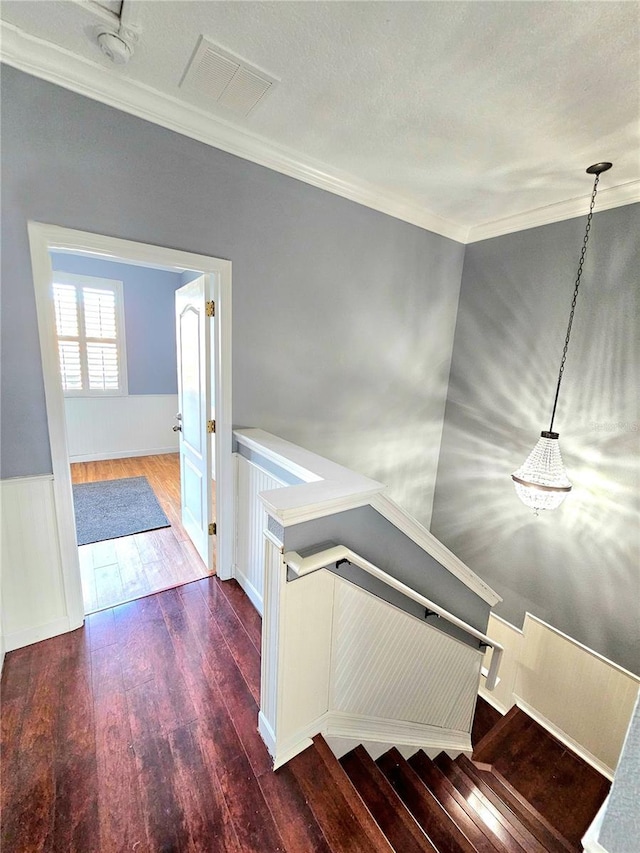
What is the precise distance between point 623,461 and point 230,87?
10.7 feet

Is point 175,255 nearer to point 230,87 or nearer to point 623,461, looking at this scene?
point 230,87

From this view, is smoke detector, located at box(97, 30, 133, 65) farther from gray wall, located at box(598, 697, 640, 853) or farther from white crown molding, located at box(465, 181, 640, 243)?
white crown molding, located at box(465, 181, 640, 243)

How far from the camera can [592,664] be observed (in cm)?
268

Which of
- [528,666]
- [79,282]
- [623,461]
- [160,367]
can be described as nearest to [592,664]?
[528,666]

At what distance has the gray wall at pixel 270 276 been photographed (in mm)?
1572

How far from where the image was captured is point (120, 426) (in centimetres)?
516

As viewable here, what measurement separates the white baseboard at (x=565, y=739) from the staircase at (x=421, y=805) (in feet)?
0.65

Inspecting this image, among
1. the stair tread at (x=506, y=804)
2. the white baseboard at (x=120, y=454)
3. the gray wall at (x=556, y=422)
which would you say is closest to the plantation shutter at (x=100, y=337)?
the white baseboard at (x=120, y=454)

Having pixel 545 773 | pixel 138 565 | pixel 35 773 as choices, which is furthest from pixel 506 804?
pixel 138 565

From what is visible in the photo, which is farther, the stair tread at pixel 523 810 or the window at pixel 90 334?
the window at pixel 90 334

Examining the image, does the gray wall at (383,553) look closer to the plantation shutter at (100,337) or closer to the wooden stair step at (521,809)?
the wooden stair step at (521,809)

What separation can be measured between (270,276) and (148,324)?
3688mm

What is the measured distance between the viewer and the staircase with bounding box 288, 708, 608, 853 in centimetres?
121

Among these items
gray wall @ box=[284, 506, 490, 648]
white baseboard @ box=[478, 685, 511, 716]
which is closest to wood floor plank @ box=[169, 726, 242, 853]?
gray wall @ box=[284, 506, 490, 648]
